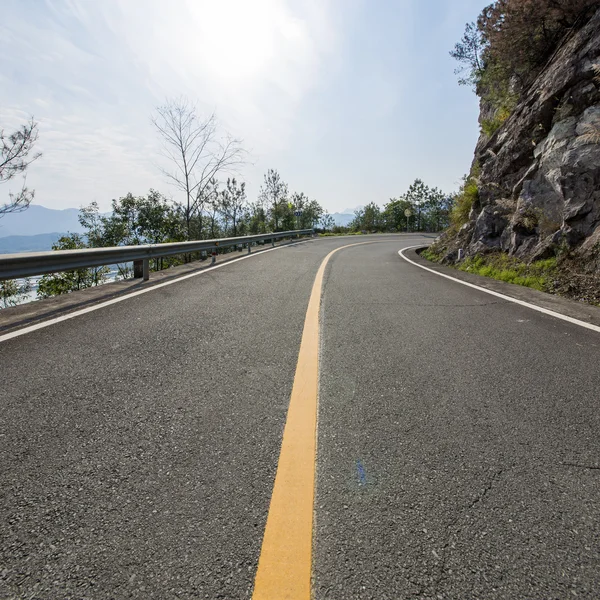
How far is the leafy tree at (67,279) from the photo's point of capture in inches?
864

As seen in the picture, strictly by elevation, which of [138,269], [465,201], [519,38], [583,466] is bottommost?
[583,466]

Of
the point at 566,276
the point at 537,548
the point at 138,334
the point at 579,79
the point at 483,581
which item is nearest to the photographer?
the point at 483,581

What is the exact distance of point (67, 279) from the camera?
2316 cm

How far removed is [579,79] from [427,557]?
11840 mm

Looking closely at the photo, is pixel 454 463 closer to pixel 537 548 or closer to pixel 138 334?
pixel 537 548

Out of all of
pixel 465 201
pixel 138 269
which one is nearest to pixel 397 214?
pixel 465 201

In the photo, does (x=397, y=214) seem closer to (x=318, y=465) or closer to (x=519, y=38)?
→ (x=519, y=38)

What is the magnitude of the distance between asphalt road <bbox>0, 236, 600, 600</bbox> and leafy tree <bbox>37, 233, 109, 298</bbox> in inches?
831

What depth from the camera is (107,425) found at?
6.77 ft

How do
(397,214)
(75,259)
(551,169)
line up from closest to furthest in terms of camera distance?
(75,259), (551,169), (397,214)

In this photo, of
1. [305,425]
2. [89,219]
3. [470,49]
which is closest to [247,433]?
[305,425]

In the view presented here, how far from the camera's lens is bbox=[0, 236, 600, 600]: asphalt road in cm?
120

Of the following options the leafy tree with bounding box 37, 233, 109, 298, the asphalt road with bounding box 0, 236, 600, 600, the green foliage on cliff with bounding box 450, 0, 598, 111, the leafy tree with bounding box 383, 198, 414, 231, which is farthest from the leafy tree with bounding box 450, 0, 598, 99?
the leafy tree with bounding box 383, 198, 414, 231

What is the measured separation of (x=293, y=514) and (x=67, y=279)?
26607mm
